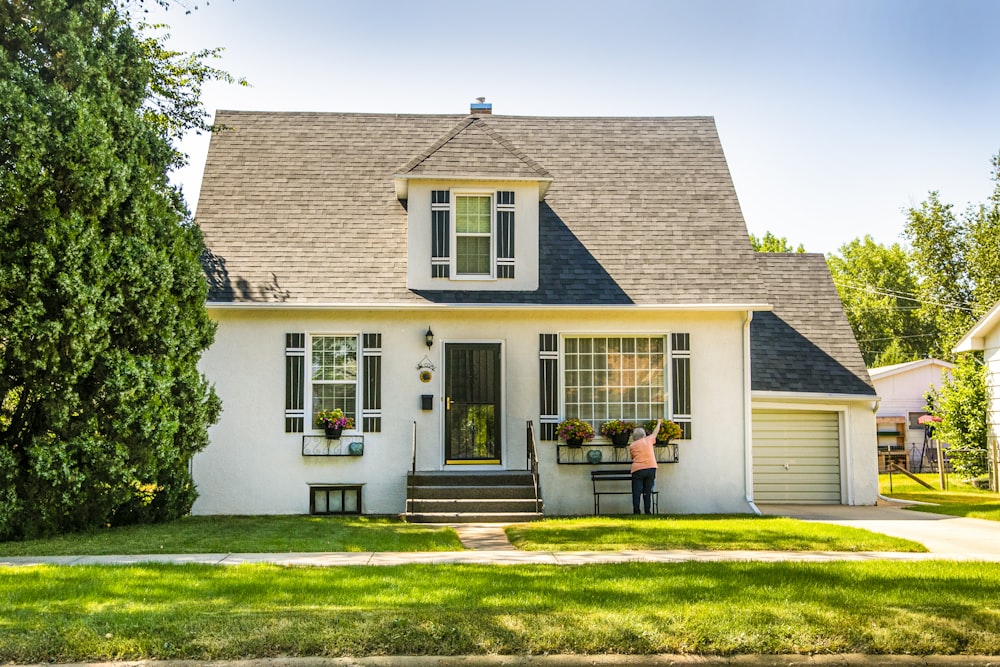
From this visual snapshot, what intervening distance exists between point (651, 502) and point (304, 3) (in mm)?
9334

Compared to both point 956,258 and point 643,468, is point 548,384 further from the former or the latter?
point 956,258

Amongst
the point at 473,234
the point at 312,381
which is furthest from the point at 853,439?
the point at 312,381

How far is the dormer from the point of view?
1562cm

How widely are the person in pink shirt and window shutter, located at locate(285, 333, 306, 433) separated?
5485 millimetres

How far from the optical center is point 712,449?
15609mm

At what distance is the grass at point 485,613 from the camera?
19.7ft

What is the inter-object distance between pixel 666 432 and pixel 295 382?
6.25 meters

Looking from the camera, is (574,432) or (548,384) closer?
(574,432)

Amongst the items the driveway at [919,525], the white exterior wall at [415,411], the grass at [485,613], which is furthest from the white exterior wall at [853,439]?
the grass at [485,613]

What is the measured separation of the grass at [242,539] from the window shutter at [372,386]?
2.21 metres

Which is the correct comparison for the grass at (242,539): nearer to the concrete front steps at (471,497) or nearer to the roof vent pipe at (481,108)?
the concrete front steps at (471,497)

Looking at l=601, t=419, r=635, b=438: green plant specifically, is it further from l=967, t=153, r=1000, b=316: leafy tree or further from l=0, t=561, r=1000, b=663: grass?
l=967, t=153, r=1000, b=316: leafy tree

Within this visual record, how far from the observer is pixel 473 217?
627 inches

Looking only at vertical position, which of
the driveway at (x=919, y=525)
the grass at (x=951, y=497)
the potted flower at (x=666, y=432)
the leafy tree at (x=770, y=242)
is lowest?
the grass at (x=951, y=497)
